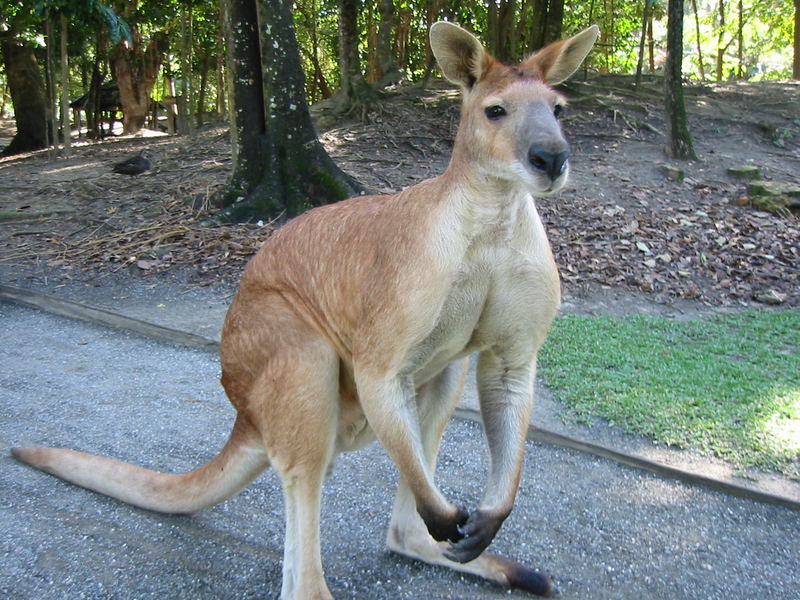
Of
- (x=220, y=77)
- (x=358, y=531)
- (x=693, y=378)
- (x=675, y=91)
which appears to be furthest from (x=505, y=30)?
(x=358, y=531)

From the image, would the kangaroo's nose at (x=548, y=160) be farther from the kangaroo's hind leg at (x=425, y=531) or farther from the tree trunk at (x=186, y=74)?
the tree trunk at (x=186, y=74)

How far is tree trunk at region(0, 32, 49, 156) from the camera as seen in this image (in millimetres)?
14250

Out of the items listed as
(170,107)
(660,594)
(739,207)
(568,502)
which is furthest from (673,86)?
(170,107)

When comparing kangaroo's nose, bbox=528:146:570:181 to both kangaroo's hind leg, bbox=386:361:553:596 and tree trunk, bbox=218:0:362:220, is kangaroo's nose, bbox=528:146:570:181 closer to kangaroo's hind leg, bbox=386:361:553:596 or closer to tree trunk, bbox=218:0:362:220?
kangaroo's hind leg, bbox=386:361:553:596

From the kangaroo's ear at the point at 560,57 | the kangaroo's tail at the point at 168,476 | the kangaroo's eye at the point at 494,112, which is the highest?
the kangaroo's ear at the point at 560,57

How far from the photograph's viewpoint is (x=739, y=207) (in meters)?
7.98

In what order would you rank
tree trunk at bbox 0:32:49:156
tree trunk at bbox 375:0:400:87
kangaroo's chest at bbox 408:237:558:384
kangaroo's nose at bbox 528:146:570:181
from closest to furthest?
kangaroo's nose at bbox 528:146:570:181 < kangaroo's chest at bbox 408:237:558:384 < tree trunk at bbox 375:0:400:87 < tree trunk at bbox 0:32:49:156

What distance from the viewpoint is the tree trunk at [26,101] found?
14.2 m

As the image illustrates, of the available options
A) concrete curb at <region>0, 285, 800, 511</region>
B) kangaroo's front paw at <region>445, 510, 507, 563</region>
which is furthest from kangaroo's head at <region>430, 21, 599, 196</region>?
concrete curb at <region>0, 285, 800, 511</region>

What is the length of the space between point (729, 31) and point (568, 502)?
69.7ft

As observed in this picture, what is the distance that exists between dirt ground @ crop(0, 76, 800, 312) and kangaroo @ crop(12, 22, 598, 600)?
11.9 feet

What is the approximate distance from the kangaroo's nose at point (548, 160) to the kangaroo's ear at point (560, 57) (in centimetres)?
45

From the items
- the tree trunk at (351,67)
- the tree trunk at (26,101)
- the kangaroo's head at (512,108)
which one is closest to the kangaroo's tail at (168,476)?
the kangaroo's head at (512,108)

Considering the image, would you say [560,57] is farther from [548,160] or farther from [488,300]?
[488,300]
